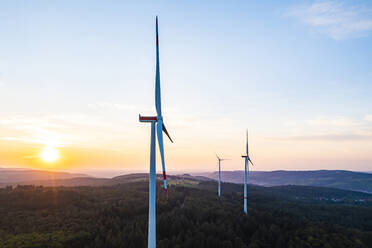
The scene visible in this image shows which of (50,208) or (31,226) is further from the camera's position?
(50,208)

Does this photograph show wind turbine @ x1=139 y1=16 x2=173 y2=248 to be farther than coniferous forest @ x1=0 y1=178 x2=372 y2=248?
No

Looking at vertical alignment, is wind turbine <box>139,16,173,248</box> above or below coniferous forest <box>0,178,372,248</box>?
above

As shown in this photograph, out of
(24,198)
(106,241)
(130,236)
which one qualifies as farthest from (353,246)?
(24,198)

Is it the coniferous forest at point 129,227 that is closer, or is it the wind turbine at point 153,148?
the wind turbine at point 153,148

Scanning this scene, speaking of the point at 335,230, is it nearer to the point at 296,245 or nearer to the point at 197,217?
the point at 296,245

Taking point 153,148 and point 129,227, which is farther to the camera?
point 129,227

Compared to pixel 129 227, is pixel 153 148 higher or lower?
higher

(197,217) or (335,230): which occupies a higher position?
(197,217)

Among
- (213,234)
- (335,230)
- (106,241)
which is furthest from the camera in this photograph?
(335,230)

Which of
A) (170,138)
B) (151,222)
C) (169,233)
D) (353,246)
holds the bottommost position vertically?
(353,246)

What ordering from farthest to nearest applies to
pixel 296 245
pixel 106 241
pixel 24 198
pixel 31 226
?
pixel 24 198 → pixel 296 245 → pixel 31 226 → pixel 106 241

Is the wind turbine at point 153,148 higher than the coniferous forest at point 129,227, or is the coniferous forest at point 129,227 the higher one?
the wind turbine at point 153,148
